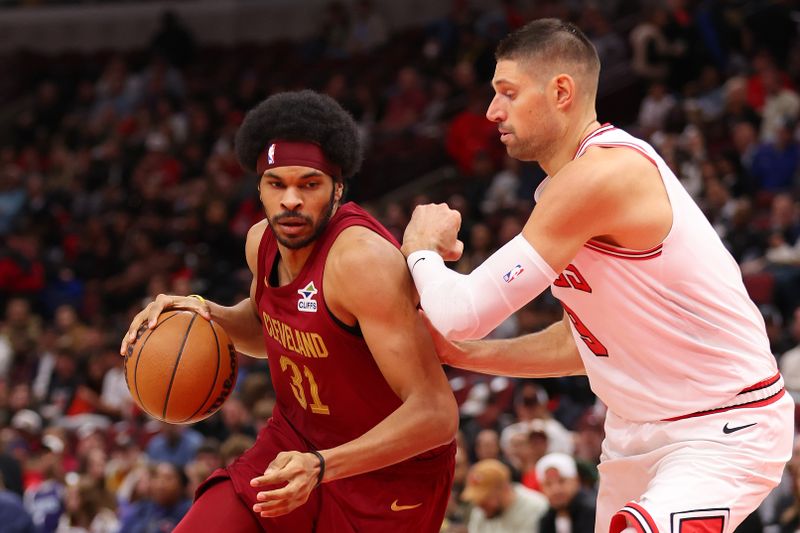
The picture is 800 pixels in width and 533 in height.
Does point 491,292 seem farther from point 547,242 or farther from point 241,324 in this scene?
point 241,324

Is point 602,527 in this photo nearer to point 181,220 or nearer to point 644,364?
point 644,364

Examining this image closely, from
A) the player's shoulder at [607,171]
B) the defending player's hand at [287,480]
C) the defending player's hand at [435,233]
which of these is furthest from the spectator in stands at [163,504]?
the player's shoulder at [607,171]

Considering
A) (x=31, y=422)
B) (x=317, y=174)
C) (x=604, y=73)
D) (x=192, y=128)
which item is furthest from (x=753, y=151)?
(x=192, y=128)

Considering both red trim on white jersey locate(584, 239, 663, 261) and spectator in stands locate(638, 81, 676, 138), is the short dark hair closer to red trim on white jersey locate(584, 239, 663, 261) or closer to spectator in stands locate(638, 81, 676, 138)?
red trim on white jersey locate(584, 239, 663, 261)

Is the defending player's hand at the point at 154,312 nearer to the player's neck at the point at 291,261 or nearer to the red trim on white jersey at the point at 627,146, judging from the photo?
the player's neck at the point at 291,261

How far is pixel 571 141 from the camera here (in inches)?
148

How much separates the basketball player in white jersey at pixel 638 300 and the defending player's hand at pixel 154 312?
1064mm

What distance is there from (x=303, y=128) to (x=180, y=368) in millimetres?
948

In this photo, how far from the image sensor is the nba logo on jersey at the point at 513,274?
354cm

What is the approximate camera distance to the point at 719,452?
3498mm

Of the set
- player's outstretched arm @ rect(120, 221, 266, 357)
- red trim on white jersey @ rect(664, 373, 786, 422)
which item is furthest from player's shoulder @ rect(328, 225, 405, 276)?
red trim on white jersey @ rect(664, 373, 786, 422)

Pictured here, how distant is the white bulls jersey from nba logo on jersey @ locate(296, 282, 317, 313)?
904mm

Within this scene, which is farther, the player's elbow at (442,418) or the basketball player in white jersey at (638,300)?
the player's elbow at (442,418)

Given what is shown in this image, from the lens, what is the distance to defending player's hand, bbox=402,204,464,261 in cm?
393
